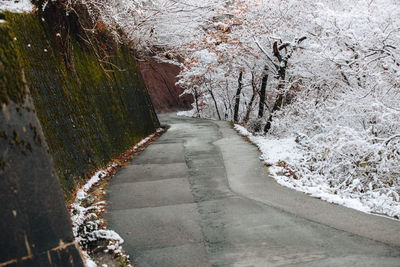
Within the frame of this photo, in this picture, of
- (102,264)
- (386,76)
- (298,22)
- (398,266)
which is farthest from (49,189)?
(298,22)

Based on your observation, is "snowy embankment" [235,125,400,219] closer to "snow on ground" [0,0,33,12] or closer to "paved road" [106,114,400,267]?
"paved road" [106,114,400,267]

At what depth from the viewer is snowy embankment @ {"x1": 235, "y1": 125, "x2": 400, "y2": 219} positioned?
558 centimetres

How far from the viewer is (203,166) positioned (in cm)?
853

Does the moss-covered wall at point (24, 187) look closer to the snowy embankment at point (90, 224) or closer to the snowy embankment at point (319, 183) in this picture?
the snowy embankment at point (90, 224)

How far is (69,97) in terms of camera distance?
6812mm

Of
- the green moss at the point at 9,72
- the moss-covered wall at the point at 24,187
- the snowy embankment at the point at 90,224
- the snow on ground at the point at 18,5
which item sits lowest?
the snowy embankment at the point at 90,224

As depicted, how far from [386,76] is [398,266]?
6266 millimetres

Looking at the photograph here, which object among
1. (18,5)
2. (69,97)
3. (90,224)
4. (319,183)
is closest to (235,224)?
(90,224)

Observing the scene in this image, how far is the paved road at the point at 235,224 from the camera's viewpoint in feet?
12.3

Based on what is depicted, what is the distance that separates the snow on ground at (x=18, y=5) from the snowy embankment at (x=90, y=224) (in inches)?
137

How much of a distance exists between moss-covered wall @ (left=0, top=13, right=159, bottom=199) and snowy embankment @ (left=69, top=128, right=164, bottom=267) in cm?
26

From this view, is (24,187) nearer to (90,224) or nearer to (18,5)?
(90,224)

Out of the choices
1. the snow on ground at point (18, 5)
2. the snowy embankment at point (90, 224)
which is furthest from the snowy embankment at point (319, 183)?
the snow on ground at point (18, 5)

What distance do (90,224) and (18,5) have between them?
4.54 meters
